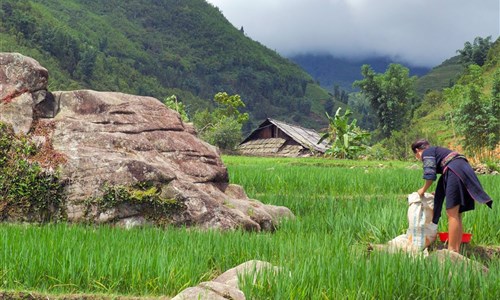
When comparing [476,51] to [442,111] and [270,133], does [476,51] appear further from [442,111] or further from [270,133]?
[270,133]

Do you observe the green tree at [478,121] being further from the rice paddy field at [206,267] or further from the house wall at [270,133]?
the rice paddy field at [206,267]

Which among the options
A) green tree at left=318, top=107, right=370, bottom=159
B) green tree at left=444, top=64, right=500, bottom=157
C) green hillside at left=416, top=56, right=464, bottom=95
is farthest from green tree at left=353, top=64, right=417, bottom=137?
green hillside at left=416, top=56, right=464, bottom=95

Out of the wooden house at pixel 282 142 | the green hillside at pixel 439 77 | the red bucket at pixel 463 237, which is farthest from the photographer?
the green hillside at pixel 439 77

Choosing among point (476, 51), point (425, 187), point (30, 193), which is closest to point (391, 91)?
point (476, 51)

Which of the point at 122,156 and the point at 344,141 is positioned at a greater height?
the point at 122,156

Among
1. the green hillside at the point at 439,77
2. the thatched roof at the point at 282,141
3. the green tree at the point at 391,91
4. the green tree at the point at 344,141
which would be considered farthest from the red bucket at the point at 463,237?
the green hillside at the point at 439,77

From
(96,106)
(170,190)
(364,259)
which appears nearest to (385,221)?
(364,259)

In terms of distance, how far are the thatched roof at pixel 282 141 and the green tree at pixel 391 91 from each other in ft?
41.5

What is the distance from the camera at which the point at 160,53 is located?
11156 centimetres

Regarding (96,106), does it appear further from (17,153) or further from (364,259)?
(364,259)

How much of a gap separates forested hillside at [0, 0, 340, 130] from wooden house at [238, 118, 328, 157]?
100.0 ft

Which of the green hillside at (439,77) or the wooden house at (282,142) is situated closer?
the wooden house at (282,142)

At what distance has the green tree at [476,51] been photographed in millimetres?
59094

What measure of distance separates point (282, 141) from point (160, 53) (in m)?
81.5
